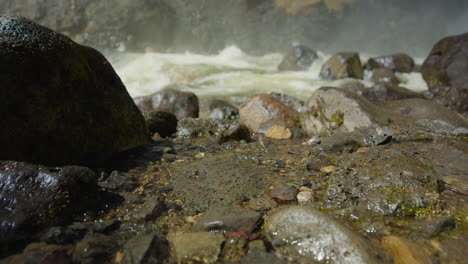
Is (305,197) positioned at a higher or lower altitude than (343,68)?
lower

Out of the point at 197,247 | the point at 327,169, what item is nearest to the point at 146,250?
the point at 197,247

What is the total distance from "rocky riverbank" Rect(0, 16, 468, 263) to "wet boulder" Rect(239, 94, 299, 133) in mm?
1121

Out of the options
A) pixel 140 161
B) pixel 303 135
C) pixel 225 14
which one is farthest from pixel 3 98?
pixel 225 14

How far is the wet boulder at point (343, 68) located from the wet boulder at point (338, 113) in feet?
24.3

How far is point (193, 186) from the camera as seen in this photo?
268 centimetres

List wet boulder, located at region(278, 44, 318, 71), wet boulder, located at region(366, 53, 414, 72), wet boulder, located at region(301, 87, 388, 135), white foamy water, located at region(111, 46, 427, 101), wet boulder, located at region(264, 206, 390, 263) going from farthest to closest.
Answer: wet boulder, located at region(278, 44, 318, 71) → wet boulder, located at region(366, 53, 414, 72) → white foamy water, located at region(111, 46, 427, 101) → wet boulder, located at region(301, 87, 388, 135) → wet boulder, located at region(264, 206, 390, 263)

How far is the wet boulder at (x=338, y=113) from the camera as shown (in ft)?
14.5

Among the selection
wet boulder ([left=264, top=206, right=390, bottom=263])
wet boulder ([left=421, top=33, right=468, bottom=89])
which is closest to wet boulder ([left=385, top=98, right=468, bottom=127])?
wet boulder ([left=264, top=206, right=390, bottom=263])

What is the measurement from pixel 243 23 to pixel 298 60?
12657 millimetres

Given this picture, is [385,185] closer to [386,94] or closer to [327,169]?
[327,169]

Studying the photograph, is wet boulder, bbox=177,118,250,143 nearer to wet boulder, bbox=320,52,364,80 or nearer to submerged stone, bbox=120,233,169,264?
submerged stone, bbox=120,233,169,264

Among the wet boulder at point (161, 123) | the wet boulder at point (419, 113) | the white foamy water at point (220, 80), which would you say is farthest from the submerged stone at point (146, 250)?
the white foamy water at point (220, 80)

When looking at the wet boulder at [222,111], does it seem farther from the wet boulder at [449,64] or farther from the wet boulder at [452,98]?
the wet boulder at [449,64]

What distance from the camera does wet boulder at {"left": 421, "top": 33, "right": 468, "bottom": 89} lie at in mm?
9297
